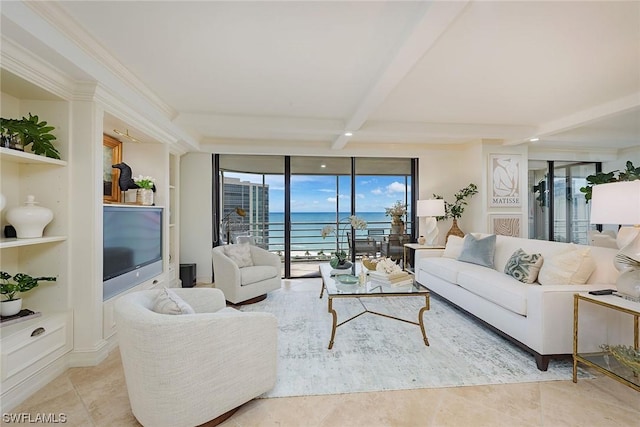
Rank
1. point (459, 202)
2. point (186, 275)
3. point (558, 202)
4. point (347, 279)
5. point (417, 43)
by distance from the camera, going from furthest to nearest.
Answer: point (558, 202) → point (459, 202) → point (186, 275) → point (347, 279) → point (417, 43)

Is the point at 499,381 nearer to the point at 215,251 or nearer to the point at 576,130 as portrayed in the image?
the point at 215,251

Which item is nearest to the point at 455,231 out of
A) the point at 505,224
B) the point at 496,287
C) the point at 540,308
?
the point at 505,224

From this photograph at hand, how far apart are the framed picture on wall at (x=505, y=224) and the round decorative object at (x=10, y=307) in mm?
5739

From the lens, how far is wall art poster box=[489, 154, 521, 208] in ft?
16.1

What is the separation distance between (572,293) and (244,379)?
2399 mm

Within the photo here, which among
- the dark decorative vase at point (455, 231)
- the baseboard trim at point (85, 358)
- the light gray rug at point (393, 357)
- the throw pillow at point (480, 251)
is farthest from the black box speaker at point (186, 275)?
the dark decorative vase at point (455, 231)

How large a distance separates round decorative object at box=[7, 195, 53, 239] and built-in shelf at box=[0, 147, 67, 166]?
26 cm

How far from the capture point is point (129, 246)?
2.87 m

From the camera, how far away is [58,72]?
2041 mm

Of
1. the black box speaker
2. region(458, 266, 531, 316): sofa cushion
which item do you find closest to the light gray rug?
region(458, 266, 531, 316): sofa cushion

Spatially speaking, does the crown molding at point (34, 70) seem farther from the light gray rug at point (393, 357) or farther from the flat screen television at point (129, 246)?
the light gray rug at point (393, 357)

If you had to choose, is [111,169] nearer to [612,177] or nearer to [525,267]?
[525,267]

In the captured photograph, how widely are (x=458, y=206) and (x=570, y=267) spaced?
275 centimetres

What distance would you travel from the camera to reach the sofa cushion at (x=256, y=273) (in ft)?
12.0
